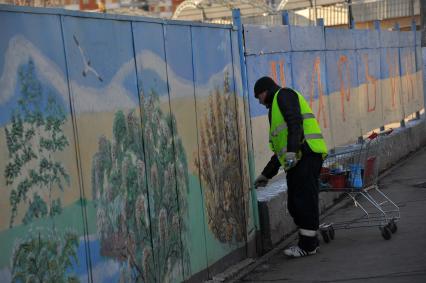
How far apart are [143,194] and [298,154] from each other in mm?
2442

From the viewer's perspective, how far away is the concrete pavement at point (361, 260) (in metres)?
8.16

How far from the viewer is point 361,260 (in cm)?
887

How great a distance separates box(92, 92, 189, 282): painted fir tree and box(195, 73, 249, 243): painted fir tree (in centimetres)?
56

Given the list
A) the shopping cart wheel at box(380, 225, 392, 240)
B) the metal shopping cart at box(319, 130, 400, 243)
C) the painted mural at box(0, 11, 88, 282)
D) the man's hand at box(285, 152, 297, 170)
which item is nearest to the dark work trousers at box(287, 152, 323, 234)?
the man's hand at box(285, 152, 297, 170)

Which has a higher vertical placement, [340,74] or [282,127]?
[340,74]

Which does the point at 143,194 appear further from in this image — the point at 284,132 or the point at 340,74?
the point at 340,74

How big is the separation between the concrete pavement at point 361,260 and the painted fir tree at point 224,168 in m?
0.53

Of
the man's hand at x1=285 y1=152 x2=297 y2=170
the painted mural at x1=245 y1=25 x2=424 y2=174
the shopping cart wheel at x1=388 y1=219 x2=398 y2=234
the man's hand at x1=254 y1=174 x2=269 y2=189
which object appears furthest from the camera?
the painted mural at x1=245 y1=25 x2=424 y2=174

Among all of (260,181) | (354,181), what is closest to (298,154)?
(260,181)

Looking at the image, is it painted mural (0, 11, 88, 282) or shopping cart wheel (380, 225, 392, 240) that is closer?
painted mural (0, 11, 88, 282)

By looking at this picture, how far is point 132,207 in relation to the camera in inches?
267

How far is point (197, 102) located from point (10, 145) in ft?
10.1

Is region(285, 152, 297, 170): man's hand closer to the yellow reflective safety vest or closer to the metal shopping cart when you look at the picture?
the yellow reflective safety vest

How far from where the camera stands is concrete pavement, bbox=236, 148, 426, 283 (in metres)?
8.16
